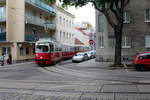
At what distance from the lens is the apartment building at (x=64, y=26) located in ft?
157

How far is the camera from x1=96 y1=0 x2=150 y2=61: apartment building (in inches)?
1072

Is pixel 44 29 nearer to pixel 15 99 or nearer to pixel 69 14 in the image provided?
pixel 69 14

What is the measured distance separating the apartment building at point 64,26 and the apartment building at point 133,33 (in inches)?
799

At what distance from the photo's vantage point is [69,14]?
179ft

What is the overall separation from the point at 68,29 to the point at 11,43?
23.2 m

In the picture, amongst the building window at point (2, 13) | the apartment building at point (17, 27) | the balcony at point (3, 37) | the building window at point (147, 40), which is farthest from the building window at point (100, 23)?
the building window at point (2, 13)

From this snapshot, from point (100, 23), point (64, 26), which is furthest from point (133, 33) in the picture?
point (64, 26)

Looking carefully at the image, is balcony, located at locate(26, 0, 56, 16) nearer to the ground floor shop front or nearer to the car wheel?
the ground floor shop front

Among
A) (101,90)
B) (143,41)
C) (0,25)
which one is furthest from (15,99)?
(0,25)

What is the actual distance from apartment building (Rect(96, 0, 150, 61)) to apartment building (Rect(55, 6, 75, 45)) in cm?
2030

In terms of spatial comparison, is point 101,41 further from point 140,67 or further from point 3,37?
point 3,37

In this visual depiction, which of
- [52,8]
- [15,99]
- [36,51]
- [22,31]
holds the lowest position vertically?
[15,99]

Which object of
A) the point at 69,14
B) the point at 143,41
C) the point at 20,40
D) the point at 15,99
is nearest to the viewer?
the point at 15,99

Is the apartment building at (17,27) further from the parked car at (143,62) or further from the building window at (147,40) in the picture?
the parked car at (143,62)
